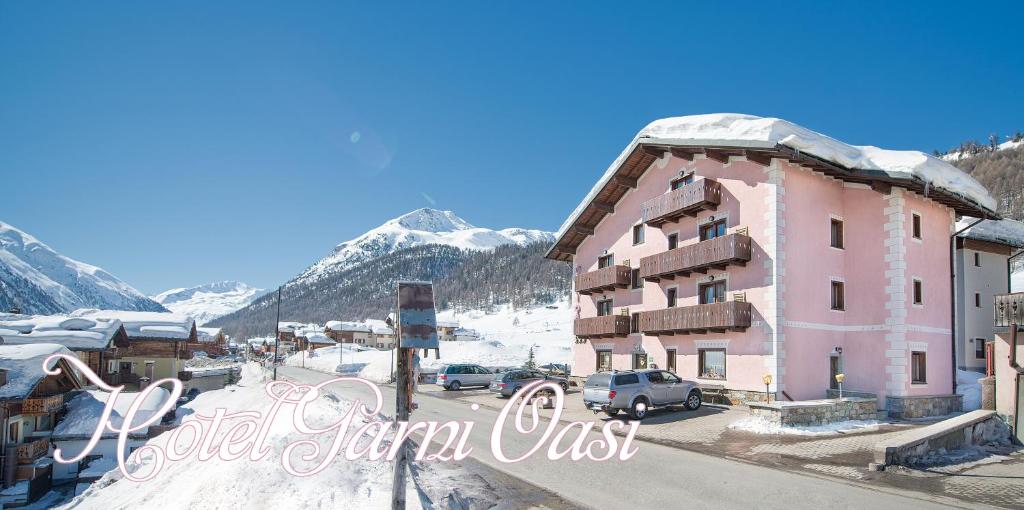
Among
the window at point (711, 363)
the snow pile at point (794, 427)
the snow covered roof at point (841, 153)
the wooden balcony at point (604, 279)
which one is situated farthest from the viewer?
the wooden balcony at point (604, 279)

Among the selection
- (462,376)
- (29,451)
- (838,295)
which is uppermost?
(838,295)

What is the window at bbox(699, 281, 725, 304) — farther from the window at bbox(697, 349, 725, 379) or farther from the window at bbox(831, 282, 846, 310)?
the window at bbox(831, 282, 846, 310)

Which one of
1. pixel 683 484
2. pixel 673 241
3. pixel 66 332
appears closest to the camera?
pixel 683 484

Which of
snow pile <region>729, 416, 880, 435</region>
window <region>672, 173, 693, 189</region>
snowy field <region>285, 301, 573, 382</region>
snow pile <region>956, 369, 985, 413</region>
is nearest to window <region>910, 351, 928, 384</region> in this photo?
snow pile <region>956, 369, 985, 413</region>

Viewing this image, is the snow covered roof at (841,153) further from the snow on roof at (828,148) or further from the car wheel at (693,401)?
the car wheel at (693,401)

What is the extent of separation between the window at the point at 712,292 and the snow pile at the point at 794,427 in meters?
7.55

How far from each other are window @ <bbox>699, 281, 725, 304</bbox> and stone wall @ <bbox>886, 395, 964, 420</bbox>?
765cm

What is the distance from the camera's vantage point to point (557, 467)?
47.1ft

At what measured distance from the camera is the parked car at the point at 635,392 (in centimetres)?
2252

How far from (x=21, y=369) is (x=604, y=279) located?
1081 inches

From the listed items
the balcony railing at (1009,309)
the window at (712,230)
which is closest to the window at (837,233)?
the window at (712,230)

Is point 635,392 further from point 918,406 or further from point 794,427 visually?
point 918,406

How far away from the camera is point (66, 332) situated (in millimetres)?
37719

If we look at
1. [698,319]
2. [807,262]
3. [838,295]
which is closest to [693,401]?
[698,319]
